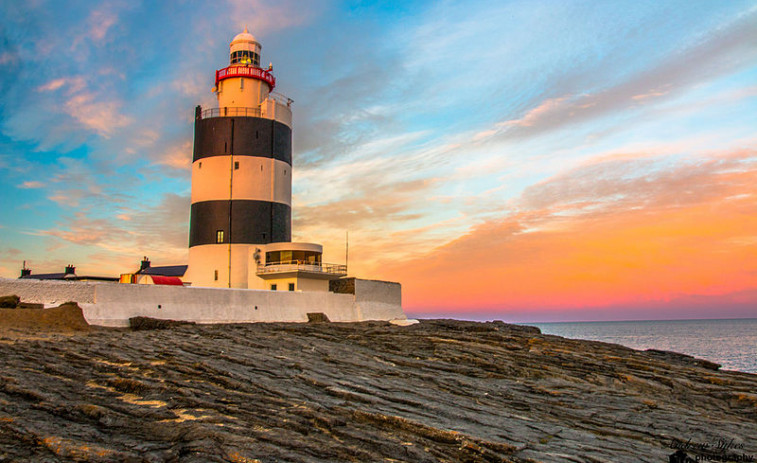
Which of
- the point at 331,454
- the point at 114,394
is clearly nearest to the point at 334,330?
the point at 114,394

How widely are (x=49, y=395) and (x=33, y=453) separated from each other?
9.89 feet

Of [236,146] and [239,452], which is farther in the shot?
[236,146]

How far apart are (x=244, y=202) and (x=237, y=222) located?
4.71ft

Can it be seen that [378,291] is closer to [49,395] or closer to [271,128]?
[271,128]

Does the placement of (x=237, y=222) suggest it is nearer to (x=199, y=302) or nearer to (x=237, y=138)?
(x=237, y=138)

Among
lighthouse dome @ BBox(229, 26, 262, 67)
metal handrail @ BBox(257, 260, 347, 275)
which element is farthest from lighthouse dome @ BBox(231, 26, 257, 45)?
metal handrail @ BBox(257, 260, 347, 275)

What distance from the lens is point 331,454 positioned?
8.49 m

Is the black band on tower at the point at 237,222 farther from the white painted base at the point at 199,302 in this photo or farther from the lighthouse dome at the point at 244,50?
the lighthouse dome at the point at 244,50

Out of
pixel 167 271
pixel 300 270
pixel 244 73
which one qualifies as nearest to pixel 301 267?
pixel 300 270

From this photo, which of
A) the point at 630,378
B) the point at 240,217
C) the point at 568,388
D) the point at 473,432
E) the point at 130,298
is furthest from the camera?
the point at 240,217

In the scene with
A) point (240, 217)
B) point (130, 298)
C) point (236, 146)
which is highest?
point (236, 146)

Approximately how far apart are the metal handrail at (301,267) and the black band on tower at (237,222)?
2.10 m

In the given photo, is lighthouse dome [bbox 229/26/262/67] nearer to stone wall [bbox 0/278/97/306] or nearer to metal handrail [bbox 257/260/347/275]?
metal handrail [bbox 257/260/347/275]

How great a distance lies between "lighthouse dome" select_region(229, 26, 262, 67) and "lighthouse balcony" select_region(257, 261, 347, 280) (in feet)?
50.7
